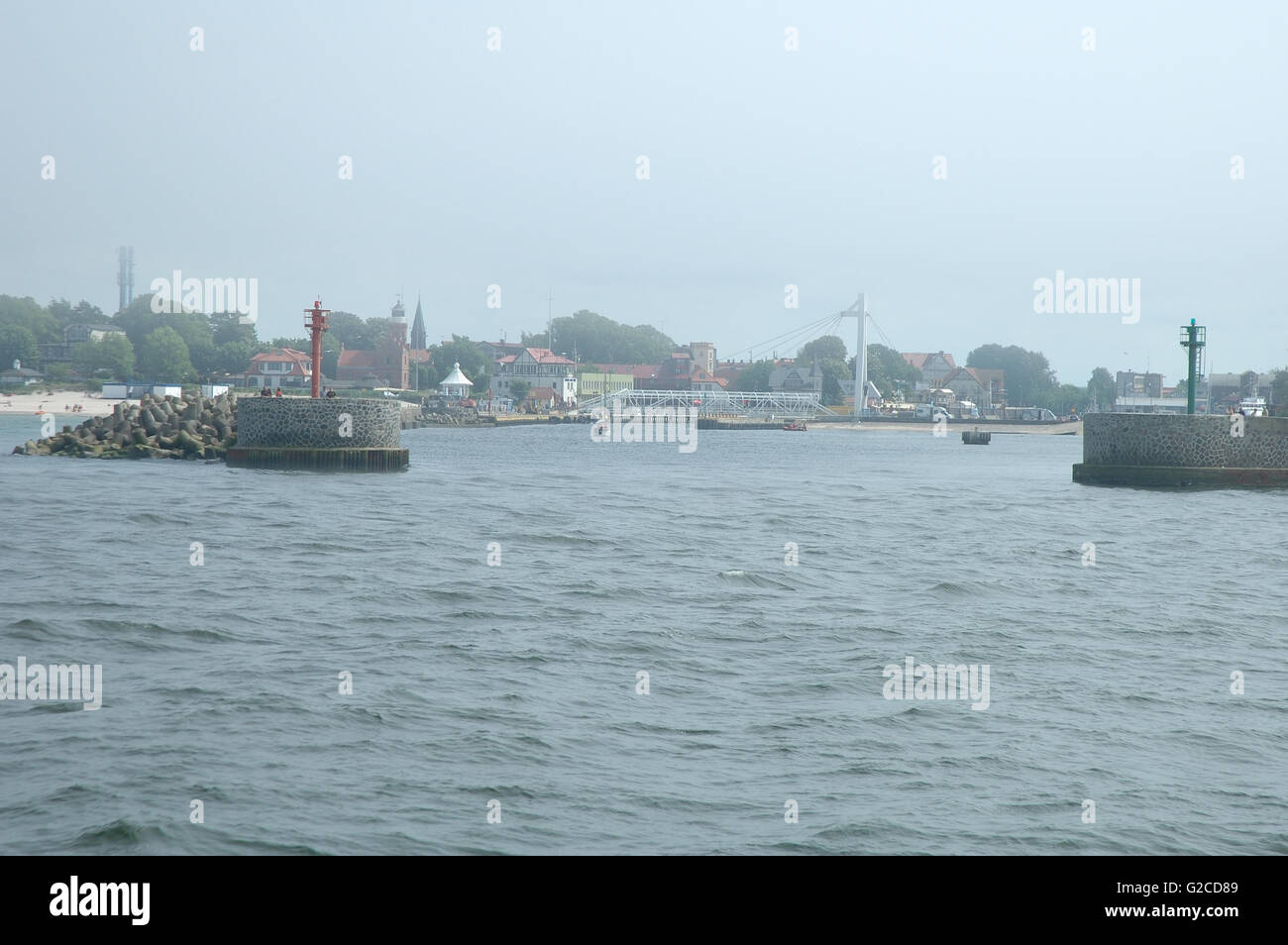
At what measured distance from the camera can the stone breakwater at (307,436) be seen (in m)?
41.1

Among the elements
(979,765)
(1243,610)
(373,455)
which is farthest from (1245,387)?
(979,765)

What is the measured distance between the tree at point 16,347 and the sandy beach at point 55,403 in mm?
16351

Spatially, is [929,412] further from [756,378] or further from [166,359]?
[166,359]

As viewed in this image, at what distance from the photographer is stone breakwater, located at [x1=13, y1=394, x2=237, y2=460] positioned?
48125 mm

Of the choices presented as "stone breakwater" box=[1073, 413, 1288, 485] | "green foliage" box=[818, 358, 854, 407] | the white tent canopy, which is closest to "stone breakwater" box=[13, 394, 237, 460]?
"stone breakwater" box=[1073, 413, 1288, 485]

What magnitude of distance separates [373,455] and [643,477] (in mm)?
11859

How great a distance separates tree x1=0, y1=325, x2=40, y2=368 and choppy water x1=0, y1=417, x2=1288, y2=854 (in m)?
137

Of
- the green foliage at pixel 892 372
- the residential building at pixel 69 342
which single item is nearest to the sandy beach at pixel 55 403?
the residential building at pixel 69 342

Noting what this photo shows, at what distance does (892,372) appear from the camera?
19675cm

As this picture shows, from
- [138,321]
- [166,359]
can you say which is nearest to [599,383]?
[166,359]

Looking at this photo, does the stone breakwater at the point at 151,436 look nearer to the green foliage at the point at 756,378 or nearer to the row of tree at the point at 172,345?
the row of tree at the point at 172,345

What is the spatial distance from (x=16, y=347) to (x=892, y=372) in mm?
A: 121180
